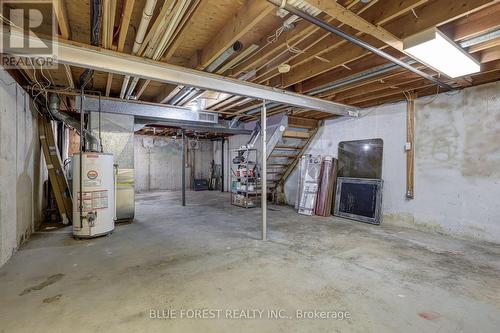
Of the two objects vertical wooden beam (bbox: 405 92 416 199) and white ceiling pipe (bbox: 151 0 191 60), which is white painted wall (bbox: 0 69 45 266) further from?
vertical wooden beam (bbox: 405 92 416 199)

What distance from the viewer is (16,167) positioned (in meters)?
3.24

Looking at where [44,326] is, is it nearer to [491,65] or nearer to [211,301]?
[211,301]

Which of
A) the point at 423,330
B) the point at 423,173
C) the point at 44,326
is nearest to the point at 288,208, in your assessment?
the point at 423,173

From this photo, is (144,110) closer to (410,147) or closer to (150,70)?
(150,70)

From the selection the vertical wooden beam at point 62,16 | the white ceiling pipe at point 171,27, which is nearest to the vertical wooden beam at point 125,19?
the white ceiling pipe at point 171,27

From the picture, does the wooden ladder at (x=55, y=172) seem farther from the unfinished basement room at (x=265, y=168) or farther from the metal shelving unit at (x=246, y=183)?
the metal shelving unit at (x=246, y=183)

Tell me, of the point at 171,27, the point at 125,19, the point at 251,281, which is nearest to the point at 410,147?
the point at 251,281

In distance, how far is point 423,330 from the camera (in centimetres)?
171

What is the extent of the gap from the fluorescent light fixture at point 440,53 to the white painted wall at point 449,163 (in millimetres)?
1273

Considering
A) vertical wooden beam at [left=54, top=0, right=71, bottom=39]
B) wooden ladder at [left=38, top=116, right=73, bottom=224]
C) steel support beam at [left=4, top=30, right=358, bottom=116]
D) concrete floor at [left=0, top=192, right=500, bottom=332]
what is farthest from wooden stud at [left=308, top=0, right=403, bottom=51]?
wooden ladder at [left=38, top=116, right=73, bottom=224]

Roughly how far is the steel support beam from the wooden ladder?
3.12 metres

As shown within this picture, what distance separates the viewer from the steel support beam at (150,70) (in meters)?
2.27

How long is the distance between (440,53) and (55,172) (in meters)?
6.33

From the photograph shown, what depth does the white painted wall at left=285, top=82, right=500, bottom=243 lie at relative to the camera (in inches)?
143
